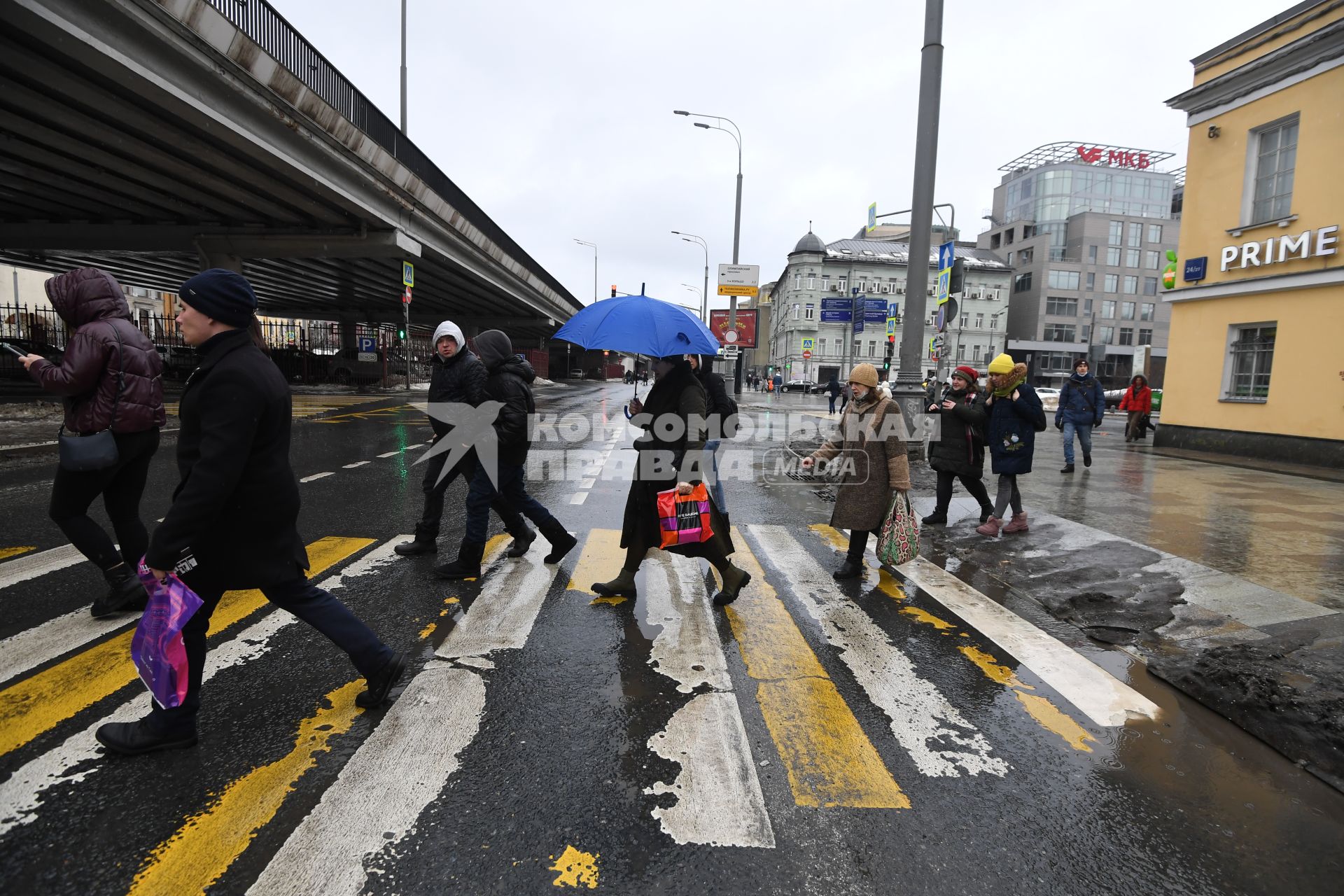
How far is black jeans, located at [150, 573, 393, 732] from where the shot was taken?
2635 mm

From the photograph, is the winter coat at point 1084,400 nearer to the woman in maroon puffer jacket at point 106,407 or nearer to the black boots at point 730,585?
the black boots at point 730,585

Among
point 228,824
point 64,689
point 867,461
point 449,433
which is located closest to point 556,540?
point 449,433

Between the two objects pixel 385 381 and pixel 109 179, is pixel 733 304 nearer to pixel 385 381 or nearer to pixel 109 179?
pixel 385 381

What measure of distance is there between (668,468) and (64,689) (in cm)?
329

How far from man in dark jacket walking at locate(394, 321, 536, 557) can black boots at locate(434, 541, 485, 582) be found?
0.37 meters

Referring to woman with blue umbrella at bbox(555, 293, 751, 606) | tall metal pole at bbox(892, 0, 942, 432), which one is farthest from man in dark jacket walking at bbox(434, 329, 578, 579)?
tall metal pole at bbox(892, 0, 942, 432)

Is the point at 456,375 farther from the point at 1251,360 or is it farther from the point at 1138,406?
the point at 1138,406

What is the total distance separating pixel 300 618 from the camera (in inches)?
112

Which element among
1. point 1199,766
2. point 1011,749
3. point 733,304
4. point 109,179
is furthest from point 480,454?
point 733,304

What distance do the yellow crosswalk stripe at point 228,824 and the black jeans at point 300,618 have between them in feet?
1.02

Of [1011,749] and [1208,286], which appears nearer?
[1011,749]

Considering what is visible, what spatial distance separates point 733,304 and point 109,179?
20.8 m

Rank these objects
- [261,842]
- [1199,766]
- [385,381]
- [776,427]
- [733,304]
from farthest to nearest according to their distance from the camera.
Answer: [385,381] → [733,304] → [776,427] → [1199,766] → [261,842]

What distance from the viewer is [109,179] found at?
1650cm
